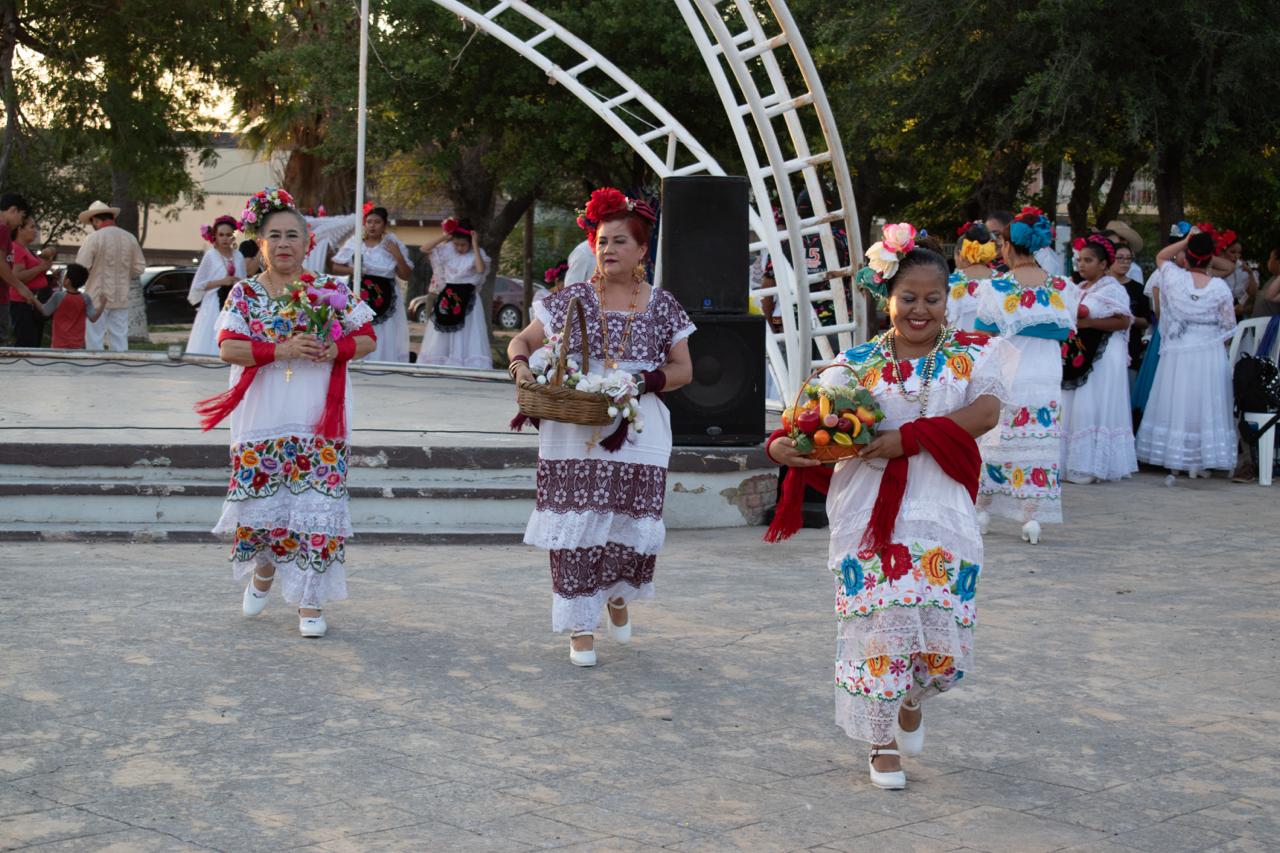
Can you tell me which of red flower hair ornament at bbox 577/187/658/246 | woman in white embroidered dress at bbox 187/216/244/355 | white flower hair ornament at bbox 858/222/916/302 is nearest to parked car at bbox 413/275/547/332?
woman in white embroidered dress at bbox 187/216/244/355

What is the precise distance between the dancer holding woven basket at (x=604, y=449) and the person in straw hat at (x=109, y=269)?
1094 centimetres

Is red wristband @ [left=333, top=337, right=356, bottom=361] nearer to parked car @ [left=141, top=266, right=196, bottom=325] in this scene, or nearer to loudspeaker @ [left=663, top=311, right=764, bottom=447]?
loudspeaker @ [left=663, top=311, right=764, bottom=447]

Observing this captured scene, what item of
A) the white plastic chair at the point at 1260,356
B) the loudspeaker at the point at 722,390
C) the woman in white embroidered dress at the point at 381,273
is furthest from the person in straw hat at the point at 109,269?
the white plastic chair at the point at 1260,356

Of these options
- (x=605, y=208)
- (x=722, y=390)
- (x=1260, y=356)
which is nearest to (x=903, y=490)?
(x=605, y=208)

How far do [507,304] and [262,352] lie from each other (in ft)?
110

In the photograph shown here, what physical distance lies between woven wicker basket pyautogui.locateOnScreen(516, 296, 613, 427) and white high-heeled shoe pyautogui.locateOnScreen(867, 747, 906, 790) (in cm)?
178

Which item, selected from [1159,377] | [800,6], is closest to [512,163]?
[800,6]

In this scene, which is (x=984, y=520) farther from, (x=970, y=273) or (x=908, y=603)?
(x=908, y=603)

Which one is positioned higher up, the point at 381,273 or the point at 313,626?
the point at 381,273

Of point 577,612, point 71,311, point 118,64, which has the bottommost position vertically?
point 577,612

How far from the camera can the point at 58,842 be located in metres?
4.18

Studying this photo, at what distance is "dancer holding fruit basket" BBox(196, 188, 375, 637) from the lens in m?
6.62

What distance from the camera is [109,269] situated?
1652 cm

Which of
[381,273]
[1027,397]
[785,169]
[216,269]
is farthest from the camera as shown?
[381,273]
